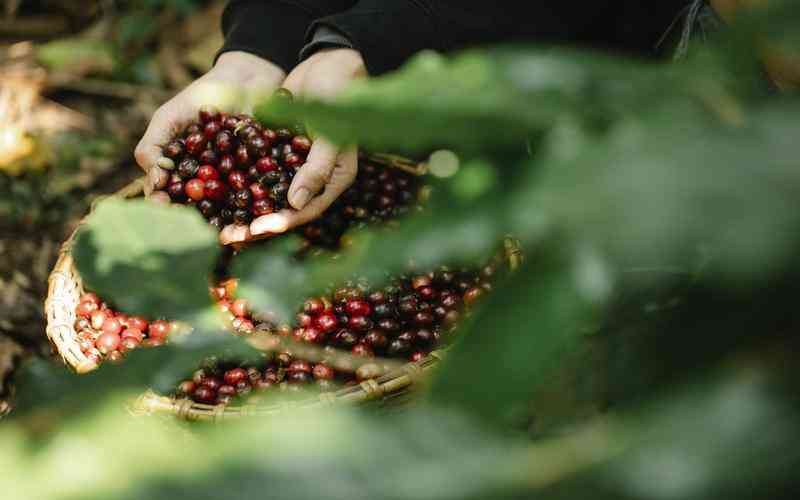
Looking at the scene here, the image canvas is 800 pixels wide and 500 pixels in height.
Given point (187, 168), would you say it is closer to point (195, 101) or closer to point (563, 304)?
point (195, 101)

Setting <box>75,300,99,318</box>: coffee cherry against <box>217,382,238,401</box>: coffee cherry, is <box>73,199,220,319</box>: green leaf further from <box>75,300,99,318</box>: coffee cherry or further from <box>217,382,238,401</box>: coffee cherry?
<box>75,300,99,318</box>: coffee cherry

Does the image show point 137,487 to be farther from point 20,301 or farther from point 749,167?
point 20,301

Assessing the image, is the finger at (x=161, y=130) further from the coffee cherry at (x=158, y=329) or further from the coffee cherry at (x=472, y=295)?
the coffee cherry at (x=472, y=295)

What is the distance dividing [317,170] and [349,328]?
32 cm

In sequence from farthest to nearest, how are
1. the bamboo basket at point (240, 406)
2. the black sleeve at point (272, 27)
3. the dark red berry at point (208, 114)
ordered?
the black sleeve at point (272, 27)
the dark red berry at point (208, 114)
the bamboo basket at point (240, 406)

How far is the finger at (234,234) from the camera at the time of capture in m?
1.31

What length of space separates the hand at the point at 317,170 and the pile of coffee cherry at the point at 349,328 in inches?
4.9

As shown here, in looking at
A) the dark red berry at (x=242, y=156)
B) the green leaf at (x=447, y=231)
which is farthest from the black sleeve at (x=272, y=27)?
the green leaf at (x=447, y=231)

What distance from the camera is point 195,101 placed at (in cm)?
146

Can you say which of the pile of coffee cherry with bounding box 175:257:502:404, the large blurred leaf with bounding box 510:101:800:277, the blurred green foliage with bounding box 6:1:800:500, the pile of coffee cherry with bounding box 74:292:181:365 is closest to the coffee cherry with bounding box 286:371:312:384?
the pile of coffee cherry with bounding box 175:257:502:404

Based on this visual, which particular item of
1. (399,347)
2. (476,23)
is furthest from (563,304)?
(476,23)

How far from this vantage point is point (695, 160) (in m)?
0.26

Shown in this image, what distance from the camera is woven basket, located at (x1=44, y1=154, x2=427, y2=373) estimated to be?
3.85 ft

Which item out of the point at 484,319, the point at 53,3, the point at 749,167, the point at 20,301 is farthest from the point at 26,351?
the point at 749,167
